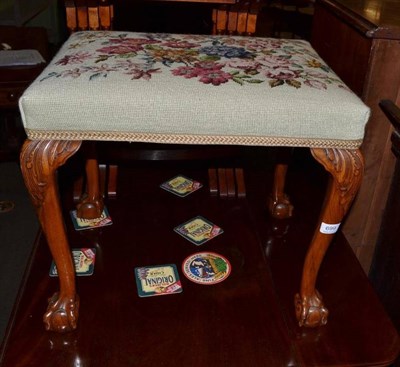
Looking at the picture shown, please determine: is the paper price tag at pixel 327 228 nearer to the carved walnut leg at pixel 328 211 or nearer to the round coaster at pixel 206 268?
the carved walnut leg at pixel 328 211

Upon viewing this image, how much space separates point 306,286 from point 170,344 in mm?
272

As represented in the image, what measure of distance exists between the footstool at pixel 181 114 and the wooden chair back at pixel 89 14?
39 cm

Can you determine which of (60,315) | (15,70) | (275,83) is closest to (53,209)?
(60,315)

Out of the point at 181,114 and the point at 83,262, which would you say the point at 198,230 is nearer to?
the point at 83,262

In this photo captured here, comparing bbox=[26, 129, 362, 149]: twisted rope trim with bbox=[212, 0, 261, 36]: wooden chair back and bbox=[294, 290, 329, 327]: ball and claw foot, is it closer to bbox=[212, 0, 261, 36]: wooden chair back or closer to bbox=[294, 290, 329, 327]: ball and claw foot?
bbox=[294, 290, 329, 327]: ball and claw foot

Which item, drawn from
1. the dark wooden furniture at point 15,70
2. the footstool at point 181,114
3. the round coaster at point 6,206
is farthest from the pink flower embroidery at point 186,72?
the round coaster at point 6,206

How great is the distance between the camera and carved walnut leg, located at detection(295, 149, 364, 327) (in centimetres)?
81

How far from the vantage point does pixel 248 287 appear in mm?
1062

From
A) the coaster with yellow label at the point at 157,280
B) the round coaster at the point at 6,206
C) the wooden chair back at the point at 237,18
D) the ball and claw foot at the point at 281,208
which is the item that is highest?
the wooden chair back at the point at 237,18

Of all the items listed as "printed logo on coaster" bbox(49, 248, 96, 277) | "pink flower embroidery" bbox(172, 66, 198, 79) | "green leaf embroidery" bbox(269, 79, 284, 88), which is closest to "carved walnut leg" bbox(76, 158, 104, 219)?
"printed logo on coaster" bbox(49, 248, 96, 277)

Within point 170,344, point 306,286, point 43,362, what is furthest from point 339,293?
point 43,362

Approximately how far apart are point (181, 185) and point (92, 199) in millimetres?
289

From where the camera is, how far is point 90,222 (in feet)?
4.03

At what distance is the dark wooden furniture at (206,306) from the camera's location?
2.95ft
